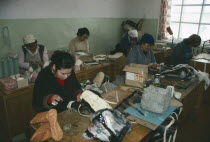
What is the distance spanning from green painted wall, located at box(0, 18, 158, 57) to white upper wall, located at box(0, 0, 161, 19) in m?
0.13

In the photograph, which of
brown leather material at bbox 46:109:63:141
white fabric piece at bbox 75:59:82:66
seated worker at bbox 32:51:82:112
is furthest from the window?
brown leather material at bbox 46:109:63:141

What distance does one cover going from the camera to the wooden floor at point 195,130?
9.30 ft

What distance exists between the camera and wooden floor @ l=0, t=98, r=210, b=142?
283 centimetres

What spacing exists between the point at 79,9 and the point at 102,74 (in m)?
2.96

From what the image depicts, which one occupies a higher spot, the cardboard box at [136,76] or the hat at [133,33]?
the hat at [133,33]

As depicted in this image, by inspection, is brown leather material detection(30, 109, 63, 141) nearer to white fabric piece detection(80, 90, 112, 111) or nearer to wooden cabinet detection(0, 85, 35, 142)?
white fabric piece detection(80, 90, 112, 111)

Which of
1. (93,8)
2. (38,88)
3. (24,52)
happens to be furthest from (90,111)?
(93,8)

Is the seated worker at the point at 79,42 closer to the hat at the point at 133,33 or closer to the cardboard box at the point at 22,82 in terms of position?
the hat at the point at 133,33

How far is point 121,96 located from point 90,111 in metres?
0.50

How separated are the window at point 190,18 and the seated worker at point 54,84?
4.95 meters

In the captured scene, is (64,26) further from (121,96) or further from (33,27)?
(121,96)

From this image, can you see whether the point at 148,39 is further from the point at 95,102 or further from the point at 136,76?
the point at 95,102

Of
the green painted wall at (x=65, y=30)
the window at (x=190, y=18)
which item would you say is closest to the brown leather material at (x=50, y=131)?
the green painted wall at (x=65, y=30)

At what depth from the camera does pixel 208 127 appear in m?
3.23
